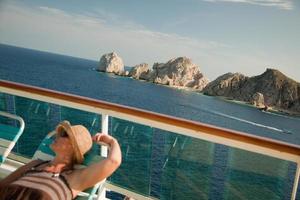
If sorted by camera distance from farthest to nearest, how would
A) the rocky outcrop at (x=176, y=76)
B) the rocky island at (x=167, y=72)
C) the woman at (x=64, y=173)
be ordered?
the rocky outcrop at (x=176, y=76) → the rocky island at (x=167, y=72) → the woman at (x=64, y=173)

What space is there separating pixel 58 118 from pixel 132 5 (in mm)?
76521

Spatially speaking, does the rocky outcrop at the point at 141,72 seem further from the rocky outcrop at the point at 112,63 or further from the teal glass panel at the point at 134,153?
the teal glass panel at the point at 134,153

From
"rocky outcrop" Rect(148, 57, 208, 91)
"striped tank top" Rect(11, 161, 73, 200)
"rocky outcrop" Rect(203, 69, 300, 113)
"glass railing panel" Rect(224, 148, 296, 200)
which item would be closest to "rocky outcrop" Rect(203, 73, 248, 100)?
"rocky outcrop" Rect(203, 69, 300, 113)

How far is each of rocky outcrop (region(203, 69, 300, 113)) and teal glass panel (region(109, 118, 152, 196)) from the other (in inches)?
2847

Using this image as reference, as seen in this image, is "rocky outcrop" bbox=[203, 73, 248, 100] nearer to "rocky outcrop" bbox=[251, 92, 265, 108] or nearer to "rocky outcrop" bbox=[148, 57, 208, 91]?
"rocky outcrop" bbox=[148, 57, 208, 91]

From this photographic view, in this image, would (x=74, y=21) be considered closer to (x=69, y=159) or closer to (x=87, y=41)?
(x=87, y=41)

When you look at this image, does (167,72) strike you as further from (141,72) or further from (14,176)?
(14,176)

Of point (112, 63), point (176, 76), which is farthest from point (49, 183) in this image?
point (112, 63)

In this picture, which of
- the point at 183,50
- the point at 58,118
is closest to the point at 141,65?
the point at 183,50

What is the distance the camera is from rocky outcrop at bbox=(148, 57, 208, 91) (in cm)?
8338

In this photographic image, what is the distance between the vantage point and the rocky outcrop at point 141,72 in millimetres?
91125

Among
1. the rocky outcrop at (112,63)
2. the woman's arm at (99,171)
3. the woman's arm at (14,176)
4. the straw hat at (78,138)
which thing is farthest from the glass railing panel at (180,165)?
the rocky outcrop at (112,63)

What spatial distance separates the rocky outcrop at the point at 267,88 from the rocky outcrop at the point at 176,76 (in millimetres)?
4968

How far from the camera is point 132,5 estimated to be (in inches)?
3000
